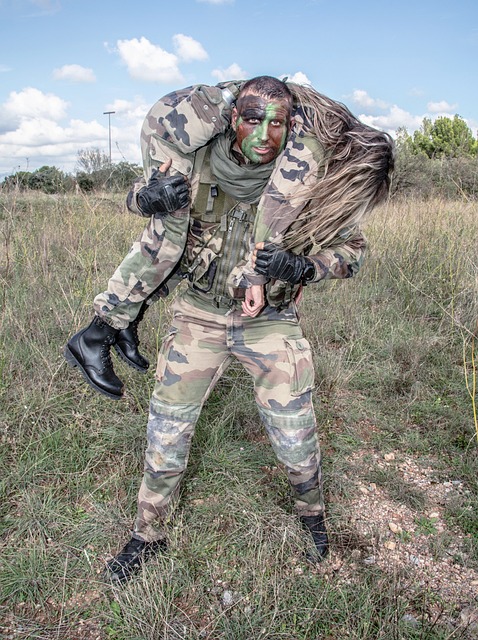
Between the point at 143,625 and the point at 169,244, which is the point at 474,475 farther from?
the point at 169,244

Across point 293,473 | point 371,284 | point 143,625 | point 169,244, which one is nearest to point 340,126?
point 169,244

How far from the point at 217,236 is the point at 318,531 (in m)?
1.35

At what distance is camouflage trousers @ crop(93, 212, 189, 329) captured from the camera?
2006mm

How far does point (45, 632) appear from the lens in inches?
75.7

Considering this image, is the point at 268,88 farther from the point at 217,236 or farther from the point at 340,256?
the point at 340,256

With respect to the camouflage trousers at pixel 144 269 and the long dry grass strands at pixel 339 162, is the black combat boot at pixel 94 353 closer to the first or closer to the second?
the camouflage trousers at pixel 144 269

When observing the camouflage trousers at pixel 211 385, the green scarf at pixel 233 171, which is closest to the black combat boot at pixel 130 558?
the camouflage trousers at pixel 211 385

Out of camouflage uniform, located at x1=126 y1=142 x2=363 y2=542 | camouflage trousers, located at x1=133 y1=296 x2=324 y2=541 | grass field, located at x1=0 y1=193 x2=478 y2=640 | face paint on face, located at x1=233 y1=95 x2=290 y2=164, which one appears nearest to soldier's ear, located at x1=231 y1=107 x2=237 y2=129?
face paint on face, located at x1=233 y1=95 x2=290 y2=164

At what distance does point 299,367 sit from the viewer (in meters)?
2.11

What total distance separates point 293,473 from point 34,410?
4.82 feet

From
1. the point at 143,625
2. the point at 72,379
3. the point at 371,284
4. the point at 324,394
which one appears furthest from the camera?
the point at 371,284

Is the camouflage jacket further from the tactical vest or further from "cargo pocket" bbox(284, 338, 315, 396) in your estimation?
"cargo pocket" bbox(284, 338, 315, 396)

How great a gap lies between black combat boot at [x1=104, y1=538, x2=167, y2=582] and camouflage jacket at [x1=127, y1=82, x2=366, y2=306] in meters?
1.14

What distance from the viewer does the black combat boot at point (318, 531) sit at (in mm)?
2260
